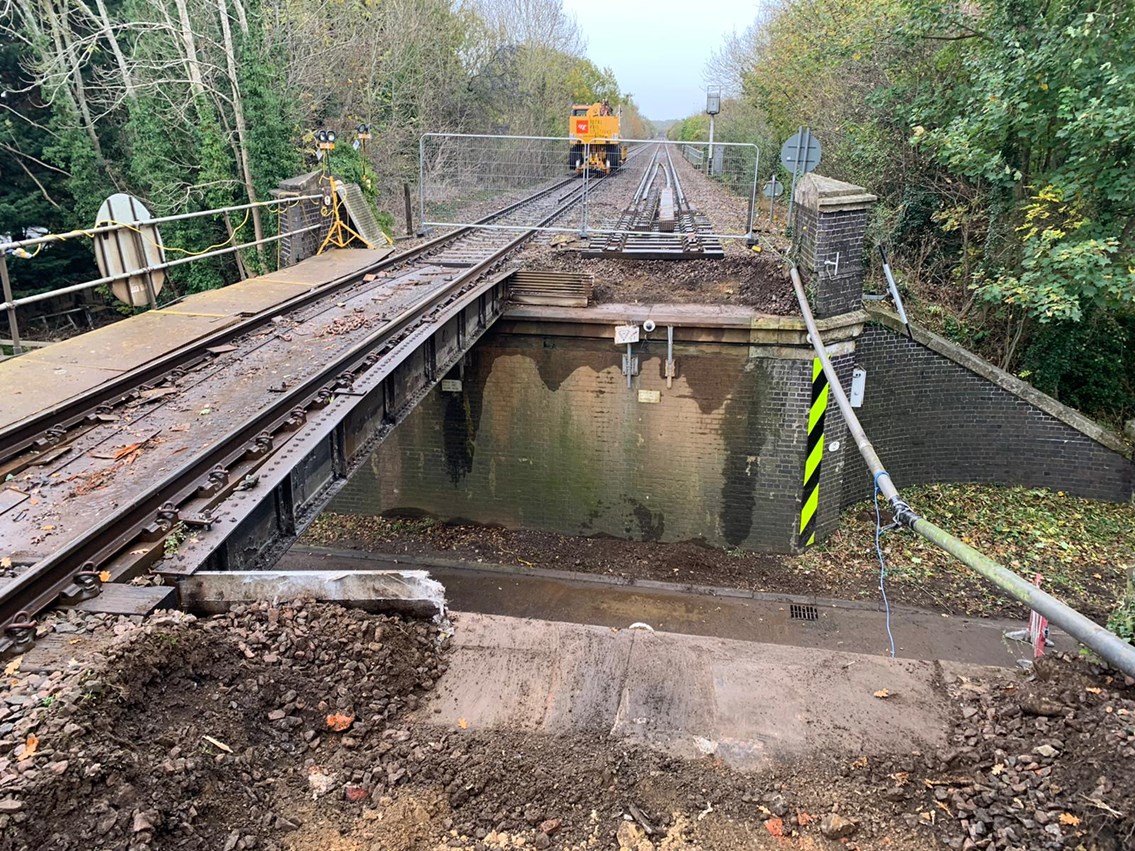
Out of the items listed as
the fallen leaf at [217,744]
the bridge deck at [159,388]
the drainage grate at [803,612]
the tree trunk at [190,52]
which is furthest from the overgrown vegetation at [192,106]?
the fallen leaf at [217,744]

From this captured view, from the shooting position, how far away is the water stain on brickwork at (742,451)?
1077cm

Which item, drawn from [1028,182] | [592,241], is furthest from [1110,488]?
[592,241]

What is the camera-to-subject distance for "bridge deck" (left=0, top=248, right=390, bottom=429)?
5.91 metres

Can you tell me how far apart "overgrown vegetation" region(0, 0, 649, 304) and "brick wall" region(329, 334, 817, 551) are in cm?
424

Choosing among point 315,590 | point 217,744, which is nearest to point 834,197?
point 315,590

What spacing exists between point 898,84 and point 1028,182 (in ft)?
10.6

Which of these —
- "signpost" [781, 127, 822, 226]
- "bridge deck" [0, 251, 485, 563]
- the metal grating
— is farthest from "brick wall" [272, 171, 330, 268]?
"signpost" [781, 127, 822, 226]

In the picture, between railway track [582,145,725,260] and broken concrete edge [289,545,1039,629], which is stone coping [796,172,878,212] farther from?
broken concrete edge [289,545,1039,629]

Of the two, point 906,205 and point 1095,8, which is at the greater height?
point 1095,8

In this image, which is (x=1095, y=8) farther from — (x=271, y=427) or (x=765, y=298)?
(x=271, y=427)

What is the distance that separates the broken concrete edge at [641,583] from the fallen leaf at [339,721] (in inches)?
307

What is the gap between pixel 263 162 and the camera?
1697 cm

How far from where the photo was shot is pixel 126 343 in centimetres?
732

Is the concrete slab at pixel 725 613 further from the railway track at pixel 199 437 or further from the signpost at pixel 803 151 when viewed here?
the signpost at pixel 803 151
